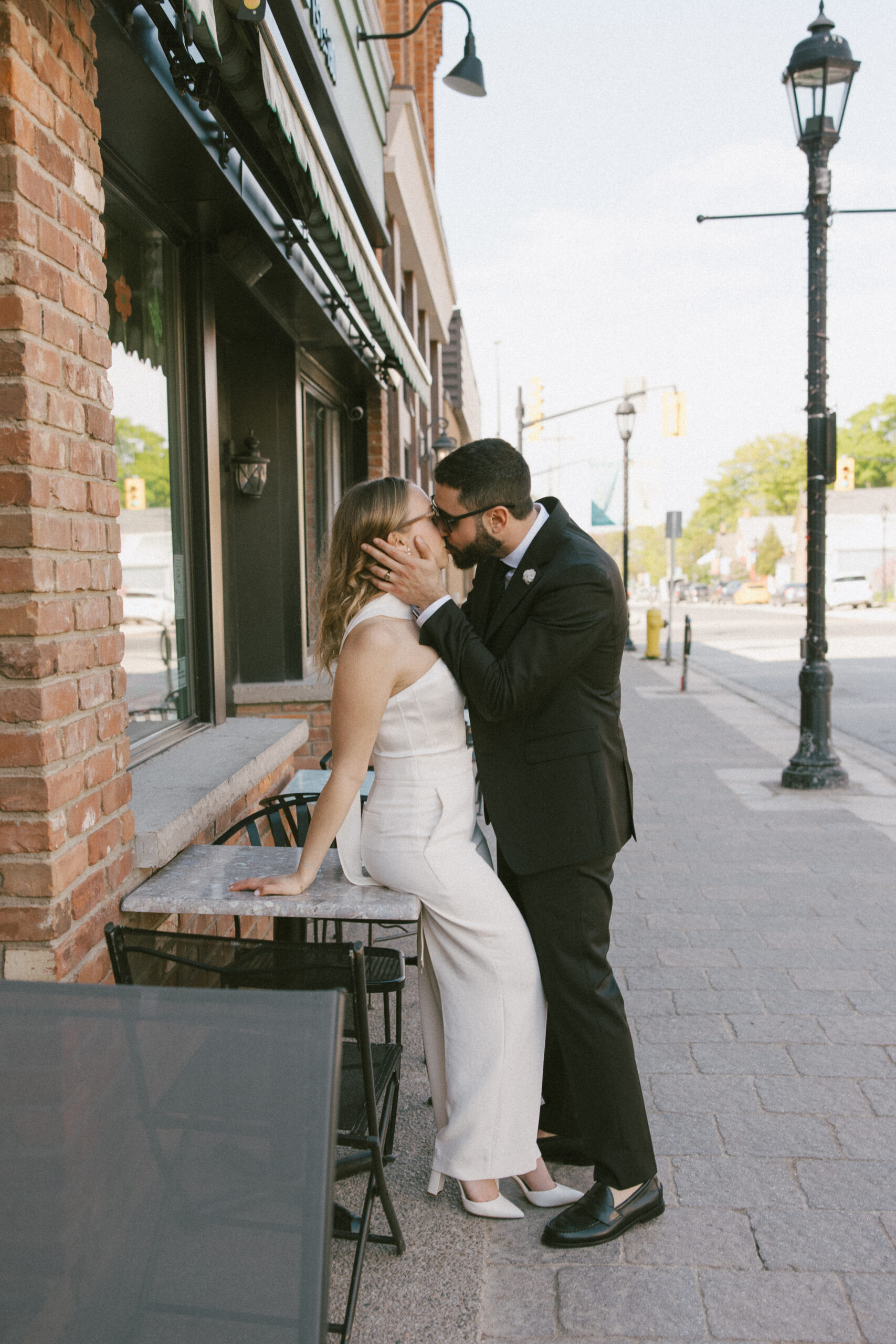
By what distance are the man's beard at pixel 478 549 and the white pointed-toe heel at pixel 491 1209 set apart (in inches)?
68.9

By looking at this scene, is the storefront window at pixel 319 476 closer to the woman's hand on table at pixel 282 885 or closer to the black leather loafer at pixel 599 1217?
the woman's hand on table at pixel 282 885

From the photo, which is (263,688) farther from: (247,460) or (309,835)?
(309,835)

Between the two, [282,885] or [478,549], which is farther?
[478,549]

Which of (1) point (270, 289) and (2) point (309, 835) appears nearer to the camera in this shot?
(2) point (309, 835)

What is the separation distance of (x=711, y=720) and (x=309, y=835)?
38.4ft

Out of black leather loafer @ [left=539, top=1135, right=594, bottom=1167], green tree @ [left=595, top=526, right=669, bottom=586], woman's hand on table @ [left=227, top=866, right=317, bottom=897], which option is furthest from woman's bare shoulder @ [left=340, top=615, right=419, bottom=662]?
green tree @ [left=595, top=526, right=669, bottom=586]

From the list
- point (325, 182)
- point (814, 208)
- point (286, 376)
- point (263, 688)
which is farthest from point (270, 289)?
point (814, 208)

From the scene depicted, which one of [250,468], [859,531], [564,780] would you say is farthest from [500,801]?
[859,531]

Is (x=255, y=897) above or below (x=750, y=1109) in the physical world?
above

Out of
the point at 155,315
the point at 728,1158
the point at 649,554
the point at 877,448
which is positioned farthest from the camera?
the point at 649,554

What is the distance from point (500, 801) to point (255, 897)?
701mm

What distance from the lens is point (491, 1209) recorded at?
300cm

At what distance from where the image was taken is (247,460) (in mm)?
7254

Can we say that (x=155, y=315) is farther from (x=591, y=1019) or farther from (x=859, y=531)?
(x=859, y=531)
